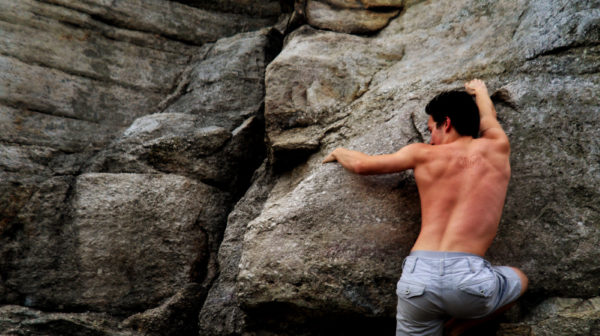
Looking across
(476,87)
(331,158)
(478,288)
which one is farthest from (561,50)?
(478,288)

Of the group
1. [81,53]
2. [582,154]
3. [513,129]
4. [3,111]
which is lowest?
[582,154]

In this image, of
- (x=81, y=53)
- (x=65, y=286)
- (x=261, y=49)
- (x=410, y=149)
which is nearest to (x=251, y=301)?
(x=410, y=149)

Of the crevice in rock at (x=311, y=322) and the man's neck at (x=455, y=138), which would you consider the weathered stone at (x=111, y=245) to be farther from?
the man's neck at (x=455, y=138)

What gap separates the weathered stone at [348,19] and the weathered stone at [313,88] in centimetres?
43

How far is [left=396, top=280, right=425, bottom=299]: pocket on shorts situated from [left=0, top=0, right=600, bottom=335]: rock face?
0.38m

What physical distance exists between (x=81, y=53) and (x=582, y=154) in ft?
17.4

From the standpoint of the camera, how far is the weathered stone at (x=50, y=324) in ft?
12.5

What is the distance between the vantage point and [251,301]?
11.2ft

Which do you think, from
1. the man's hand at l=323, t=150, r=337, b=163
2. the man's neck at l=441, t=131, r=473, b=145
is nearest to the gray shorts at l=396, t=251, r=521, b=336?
the man's neck at l=441, t=131, r=473, b=145

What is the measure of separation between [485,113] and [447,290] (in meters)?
1.28

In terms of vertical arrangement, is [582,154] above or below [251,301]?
above

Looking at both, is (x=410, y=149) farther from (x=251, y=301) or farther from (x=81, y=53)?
(x=81, y=53)

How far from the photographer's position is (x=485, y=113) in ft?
10.9

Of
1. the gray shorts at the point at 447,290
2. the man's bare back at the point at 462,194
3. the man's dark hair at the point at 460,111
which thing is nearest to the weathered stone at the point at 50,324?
the gray shorts at the point at 447,290
